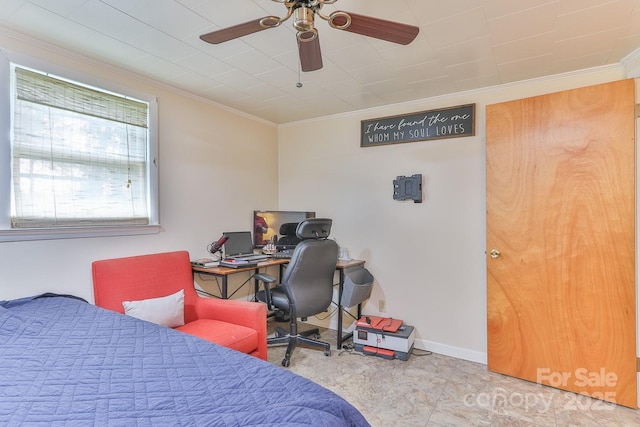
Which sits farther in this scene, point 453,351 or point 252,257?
point 252,257

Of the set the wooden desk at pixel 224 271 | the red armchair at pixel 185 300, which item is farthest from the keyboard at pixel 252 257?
the red armchair at pixel 185 300

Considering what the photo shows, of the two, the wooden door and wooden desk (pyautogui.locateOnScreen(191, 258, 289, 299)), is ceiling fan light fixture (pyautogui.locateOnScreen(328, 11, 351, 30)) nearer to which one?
the wooden door

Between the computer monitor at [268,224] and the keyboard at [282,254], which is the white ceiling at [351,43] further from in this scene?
the keyboard at [282,254]

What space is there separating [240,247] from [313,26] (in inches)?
93.7

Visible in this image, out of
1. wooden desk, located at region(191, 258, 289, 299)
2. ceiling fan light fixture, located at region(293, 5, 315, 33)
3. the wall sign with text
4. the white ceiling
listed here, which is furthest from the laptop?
ceiling fan light fixture, located at region(293, 5, 315, 33)

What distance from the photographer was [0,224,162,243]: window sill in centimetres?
198

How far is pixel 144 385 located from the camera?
1.08 m

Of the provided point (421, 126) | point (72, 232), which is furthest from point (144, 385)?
point (421, 126)

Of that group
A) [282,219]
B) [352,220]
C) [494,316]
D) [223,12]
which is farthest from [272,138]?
[494,316]

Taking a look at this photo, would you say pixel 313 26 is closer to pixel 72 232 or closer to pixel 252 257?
pixel 72 232

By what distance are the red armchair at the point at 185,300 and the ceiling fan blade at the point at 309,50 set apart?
159cm

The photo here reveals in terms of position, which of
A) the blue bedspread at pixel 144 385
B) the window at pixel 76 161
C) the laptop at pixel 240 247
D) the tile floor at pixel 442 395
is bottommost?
the tile floor at pixel 442 395

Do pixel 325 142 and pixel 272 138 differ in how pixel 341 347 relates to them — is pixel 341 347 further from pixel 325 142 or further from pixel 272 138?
pixel 272 138

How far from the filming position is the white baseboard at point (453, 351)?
282 cm
